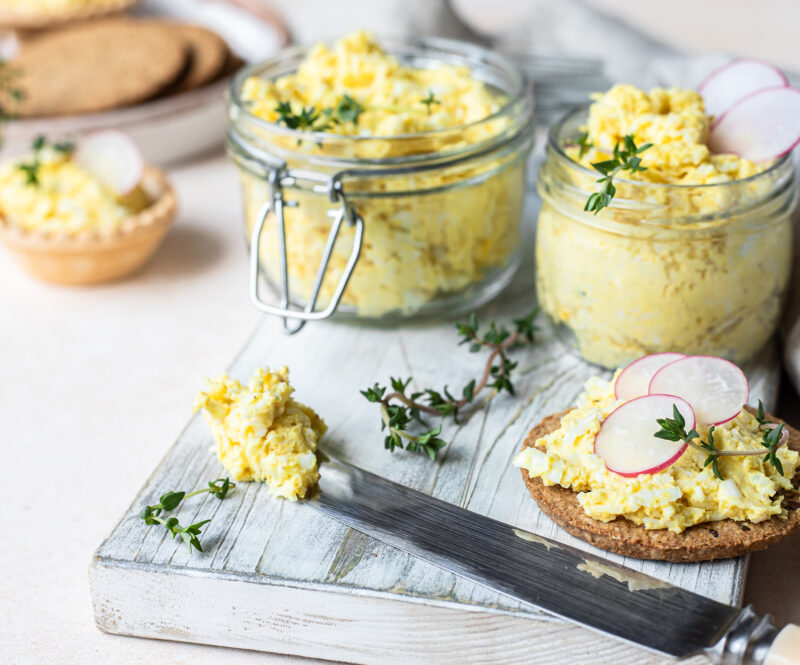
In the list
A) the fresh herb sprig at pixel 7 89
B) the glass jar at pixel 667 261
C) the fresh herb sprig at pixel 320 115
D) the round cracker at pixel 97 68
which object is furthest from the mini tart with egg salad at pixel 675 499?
the fresh herb sprig at pixel 7 89

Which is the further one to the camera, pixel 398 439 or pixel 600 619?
pixel 398 439

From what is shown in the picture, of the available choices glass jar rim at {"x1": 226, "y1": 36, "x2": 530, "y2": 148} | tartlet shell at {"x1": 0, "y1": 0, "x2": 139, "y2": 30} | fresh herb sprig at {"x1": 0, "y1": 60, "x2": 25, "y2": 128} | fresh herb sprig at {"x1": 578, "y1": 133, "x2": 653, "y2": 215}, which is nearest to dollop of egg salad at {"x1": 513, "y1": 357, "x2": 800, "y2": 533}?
fresh herb sprig at {"x1": 578, "y1": 133, "x2": 653, "y2": 215}

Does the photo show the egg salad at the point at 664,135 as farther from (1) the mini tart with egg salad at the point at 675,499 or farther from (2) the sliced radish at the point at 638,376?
(1) the mini tart with egg salad at the point at 675,499

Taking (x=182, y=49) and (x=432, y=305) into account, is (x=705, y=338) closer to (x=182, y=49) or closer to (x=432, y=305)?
(x=432, y=305)

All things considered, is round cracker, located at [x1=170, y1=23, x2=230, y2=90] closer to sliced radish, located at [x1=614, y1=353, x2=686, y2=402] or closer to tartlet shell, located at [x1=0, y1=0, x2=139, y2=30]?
tartlet shell, located at [x1=0, y1=0, x2=139, y2=30]

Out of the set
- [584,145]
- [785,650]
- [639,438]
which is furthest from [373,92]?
[785,650]

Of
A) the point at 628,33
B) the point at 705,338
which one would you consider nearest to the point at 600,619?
the point at 705,338

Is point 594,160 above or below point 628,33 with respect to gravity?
above

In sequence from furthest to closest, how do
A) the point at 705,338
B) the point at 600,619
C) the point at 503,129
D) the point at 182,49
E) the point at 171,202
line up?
the point at 182,49 < the point at 171,202 < the point at 503,129 < the point at 705,338 < the point at 600,619
